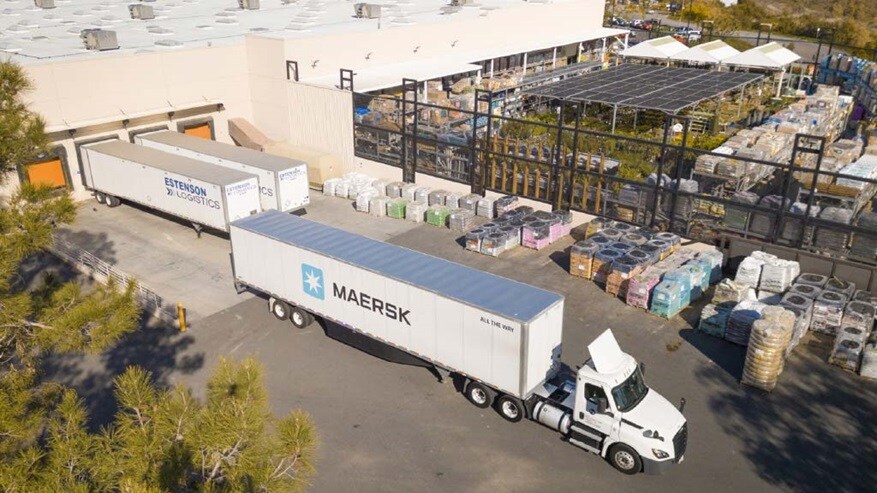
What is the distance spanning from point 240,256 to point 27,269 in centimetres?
901

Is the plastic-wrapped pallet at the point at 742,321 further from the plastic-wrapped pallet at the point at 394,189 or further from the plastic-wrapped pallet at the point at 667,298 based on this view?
the plastic-wrapped pallet at the point at 394,189

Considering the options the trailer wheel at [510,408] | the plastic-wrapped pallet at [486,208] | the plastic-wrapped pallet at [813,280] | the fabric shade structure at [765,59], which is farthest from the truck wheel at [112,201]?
the fabric shade structure at [765,59]

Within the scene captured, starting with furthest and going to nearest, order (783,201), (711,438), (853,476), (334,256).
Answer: (783,201) < (334,256) < (711,438) < (853,476)

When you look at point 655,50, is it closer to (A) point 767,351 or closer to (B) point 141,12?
(B) point 141,12

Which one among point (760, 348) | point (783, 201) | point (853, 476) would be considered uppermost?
point (783, 201)

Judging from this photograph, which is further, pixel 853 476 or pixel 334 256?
pixel 334 256

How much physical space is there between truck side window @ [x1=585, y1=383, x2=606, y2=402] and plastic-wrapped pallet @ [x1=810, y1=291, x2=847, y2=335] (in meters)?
8.94

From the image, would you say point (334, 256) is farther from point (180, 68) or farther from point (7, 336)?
point (180, 68)

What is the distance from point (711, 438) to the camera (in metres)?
15.6

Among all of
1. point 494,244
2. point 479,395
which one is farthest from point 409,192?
point 479,395

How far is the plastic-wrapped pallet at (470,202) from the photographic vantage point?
93.8 feet

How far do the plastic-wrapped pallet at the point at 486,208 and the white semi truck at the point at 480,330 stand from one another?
9.81m

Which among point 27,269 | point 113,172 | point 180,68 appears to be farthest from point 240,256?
point 180,68

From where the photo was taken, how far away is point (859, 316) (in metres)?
18.7
